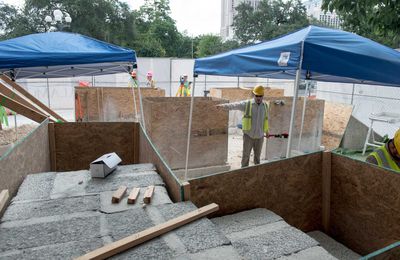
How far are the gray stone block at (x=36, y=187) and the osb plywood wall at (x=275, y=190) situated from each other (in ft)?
4.47

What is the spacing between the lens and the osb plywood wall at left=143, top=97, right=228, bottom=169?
697 cm

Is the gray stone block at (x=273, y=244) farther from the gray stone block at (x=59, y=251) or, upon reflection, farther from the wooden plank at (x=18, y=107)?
the wooden plank at (x=18, y=107)

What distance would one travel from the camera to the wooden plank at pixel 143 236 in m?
1.83

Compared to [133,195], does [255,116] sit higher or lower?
higher

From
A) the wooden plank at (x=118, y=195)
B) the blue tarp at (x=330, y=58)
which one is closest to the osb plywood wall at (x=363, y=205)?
the blue tarp at (x=330, y=58)

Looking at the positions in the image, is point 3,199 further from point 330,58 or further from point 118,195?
point 330,58

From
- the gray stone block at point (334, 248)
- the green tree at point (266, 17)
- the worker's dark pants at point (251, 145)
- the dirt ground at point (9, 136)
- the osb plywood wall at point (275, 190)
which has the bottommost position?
the dirt ground at point (9, 136)

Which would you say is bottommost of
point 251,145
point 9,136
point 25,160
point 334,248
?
point 9,136

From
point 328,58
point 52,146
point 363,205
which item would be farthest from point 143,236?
point 52,146

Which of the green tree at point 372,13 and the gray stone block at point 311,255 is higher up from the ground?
the green tree at point 372,13

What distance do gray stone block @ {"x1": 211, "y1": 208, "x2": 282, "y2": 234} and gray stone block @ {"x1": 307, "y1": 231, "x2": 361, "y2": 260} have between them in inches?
35.6

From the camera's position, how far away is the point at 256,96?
6.53 meters

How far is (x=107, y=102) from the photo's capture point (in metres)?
10.8

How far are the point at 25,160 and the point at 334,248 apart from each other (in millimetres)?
3639
